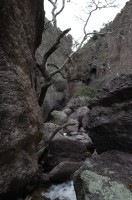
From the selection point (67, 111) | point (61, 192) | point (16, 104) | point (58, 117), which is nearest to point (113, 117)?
point (16, 104)

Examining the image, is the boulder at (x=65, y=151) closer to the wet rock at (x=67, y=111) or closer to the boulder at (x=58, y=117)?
the boulder at (x=58, y=117)

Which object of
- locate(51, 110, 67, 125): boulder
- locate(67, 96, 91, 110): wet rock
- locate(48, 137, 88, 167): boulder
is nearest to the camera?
locate(48, 137, 88, 167): boulder

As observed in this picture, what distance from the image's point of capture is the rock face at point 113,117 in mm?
3926

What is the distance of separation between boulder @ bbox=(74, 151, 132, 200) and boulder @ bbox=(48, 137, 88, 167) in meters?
2.89

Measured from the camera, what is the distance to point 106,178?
3371 mm

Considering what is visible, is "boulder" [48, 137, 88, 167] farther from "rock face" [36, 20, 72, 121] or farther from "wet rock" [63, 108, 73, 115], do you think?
"wet rock" [63, 108, 73, 115]

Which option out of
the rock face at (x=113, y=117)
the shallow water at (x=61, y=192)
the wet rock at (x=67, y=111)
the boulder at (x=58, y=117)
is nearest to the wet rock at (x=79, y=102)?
the wet rock at (x=67, y=111)

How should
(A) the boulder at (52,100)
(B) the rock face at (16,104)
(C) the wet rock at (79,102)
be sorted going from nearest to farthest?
(B) the rock face at (16,104)
(A) the boulder at (52,100)
(C) the wet rock at (79,102)

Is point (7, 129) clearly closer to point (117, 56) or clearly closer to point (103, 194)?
point (103, 194)

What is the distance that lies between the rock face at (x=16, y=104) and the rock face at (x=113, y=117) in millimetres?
1079

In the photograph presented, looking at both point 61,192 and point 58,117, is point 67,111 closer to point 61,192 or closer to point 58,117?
point 58,117

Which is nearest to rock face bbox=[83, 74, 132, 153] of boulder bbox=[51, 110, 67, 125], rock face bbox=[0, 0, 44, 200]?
rock face bbox=[0, 0, 44, 200]

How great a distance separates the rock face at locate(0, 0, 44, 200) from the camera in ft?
12.7

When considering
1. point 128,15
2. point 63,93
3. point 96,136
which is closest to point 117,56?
point 128,15
